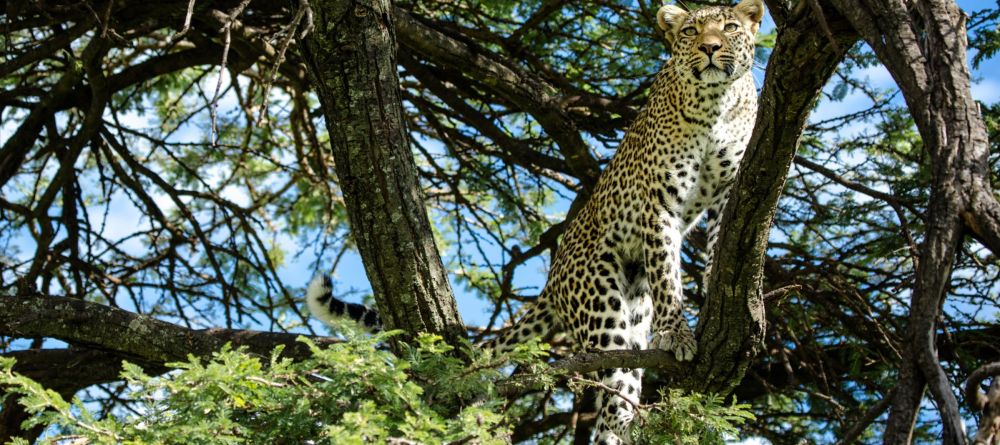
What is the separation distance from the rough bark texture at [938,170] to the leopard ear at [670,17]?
3.31 meters

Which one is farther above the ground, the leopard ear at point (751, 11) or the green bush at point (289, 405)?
the leopard ear at point (751, 11)

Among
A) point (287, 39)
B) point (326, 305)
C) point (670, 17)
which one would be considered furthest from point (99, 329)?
point (670, 17)

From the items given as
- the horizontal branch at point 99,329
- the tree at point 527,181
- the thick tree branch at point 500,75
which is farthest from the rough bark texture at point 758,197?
the horizontal branch at point 99,329

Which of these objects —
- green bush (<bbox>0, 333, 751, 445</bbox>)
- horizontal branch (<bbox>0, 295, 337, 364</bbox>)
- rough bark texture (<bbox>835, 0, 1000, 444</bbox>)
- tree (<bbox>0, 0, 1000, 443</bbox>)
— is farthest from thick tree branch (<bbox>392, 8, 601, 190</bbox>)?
rough bark texture (<bbox>835, 0, 1000, 444</bbox>)

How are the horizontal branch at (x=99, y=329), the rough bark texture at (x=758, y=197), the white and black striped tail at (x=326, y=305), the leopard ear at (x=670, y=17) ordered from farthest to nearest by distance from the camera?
the leopard ear at (x=670, y=17) < the white and black striped tail at (x=326, y=305) < the horizontal branch at (x=99, y=329) < the rough bark texture at (x=758, y=197)

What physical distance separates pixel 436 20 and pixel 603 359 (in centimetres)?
350

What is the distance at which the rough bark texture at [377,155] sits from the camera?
491 cm

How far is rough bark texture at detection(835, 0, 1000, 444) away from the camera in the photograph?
3047mm

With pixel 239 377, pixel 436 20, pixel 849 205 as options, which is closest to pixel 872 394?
pixel 849 205

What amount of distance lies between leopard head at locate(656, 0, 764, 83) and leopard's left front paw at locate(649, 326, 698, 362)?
1690 millimetres

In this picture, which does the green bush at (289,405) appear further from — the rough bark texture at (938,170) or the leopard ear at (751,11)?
the leopard ear at (751,11)

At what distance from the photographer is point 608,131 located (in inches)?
318

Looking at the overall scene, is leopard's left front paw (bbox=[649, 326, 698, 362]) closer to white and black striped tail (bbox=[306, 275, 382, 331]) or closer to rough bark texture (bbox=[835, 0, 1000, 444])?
white and black striped tail (bbox=[306, 275, 382, 331])

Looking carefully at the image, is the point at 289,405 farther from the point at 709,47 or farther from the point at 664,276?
the point at 709,47
